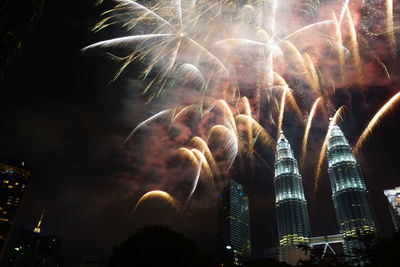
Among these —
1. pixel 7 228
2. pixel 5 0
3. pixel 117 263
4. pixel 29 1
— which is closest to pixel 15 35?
pixel 29 1

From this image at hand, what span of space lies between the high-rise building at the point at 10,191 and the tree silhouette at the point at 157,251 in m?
146

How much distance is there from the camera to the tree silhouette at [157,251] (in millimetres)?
28297

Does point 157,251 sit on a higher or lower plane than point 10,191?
lower

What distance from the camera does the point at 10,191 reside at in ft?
527

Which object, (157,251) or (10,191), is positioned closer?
(157,251)

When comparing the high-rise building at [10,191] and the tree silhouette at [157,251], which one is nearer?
the tree silhouette at [157,251]

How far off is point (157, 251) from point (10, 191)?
15822 centimetres

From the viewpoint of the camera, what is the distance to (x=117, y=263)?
28844 millimetres

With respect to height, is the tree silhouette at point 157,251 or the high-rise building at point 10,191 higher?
the high-rise building at point 10,191

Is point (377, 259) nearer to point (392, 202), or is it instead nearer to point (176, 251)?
point (176, 251)

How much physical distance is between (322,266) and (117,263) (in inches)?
647

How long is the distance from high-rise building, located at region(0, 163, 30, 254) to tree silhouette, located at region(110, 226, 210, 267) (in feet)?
480

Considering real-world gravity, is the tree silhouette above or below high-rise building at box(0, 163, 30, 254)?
below

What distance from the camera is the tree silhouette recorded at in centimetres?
2830
